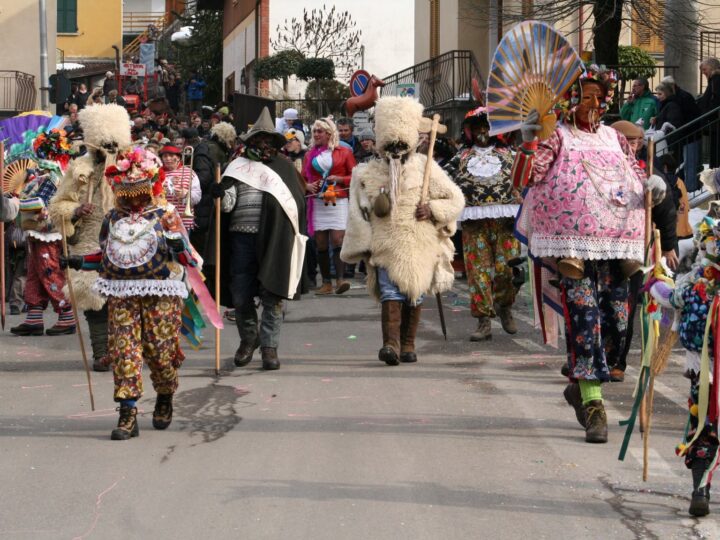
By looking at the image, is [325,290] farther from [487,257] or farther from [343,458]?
[343,458]

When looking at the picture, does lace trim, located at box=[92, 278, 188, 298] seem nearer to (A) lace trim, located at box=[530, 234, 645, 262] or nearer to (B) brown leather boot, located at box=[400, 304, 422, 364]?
(A) lace trim, located at box=[530, 234, 645, 262]

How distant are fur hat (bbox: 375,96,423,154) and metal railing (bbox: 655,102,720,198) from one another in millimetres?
6943

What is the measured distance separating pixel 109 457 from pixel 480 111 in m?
5.86

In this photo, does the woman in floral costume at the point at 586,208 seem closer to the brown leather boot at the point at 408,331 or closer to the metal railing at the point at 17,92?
the brown leather boot at the point at 408,331

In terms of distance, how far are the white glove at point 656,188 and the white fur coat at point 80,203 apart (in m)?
4.64

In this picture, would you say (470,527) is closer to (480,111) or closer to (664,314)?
(664,314)

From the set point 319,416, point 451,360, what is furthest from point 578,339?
point 451,360

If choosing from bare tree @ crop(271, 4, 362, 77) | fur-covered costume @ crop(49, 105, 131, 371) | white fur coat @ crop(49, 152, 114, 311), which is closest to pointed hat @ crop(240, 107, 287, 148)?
fur-covered costume @ crop(49, 105, 131, 371)

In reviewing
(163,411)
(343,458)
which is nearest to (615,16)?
(163,411)

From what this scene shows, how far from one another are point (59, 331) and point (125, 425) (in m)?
5.69

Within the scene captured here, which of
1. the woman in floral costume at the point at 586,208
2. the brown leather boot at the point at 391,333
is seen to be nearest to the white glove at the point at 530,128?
the woman in floral costume at the point at 586,208

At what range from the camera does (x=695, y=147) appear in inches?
694

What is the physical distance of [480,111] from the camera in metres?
12.4

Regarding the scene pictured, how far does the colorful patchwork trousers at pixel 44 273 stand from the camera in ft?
44.4
